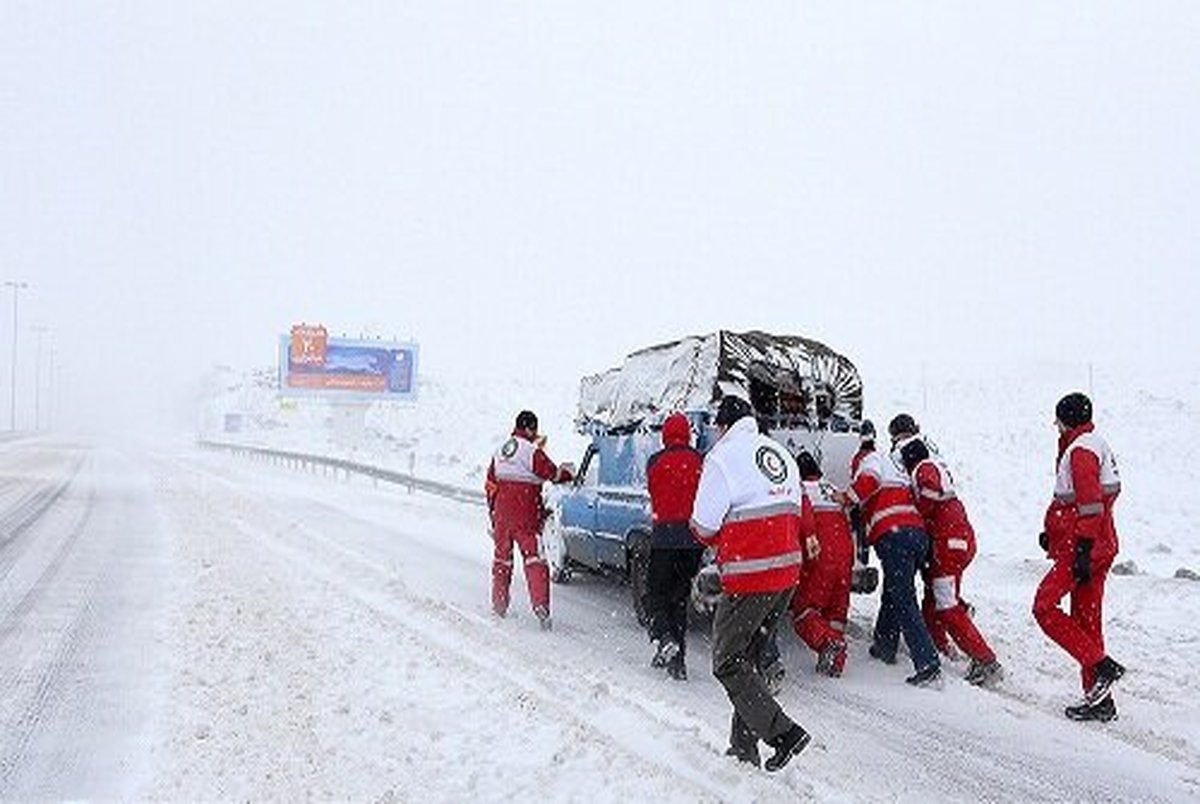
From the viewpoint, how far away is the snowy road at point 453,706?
4855 millimetres

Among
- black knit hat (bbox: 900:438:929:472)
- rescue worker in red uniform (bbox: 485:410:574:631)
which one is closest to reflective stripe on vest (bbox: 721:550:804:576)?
black knit hat (bbox: 900:438:929:472)

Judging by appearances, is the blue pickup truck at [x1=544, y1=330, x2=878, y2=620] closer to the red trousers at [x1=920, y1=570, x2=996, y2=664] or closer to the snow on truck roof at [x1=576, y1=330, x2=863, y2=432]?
the snow on truck roof at [x1=576, y1=330, x2=863, y2=432]

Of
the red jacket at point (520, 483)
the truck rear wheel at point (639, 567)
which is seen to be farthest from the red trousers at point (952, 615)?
the red jacket at point (520, 483)

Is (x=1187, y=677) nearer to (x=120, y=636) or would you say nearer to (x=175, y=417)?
(x=120, y=636)

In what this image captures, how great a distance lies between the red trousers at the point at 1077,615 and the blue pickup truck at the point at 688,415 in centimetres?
198

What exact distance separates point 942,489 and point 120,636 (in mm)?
6464

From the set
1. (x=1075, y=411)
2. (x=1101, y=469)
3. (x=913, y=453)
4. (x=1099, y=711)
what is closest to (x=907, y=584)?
(x=913, y=453)

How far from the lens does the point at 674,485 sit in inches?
282

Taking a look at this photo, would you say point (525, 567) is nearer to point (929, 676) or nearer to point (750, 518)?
point (929, 676)

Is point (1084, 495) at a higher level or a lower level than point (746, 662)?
higher

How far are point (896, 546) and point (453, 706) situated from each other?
336 cm

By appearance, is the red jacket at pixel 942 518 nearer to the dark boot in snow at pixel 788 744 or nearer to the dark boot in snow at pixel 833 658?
the dark boot in snow at pixel 833 658

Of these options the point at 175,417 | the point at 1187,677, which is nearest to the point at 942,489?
the point at 1187,677

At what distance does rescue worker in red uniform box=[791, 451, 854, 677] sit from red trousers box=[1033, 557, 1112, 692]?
1.47 metres
